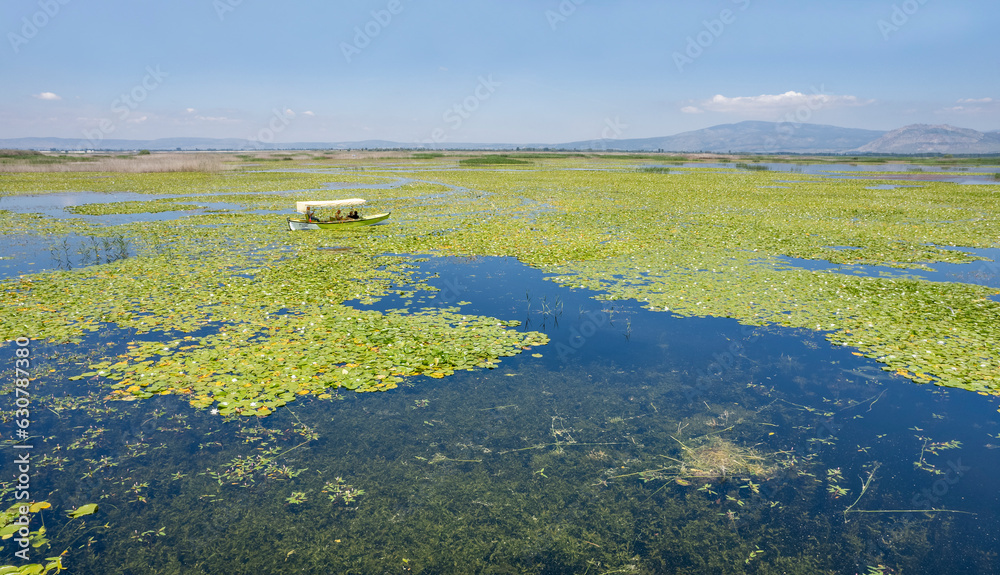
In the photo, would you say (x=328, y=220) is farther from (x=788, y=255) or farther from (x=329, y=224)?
(x=788, y=255)

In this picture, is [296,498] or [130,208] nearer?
[296,498]

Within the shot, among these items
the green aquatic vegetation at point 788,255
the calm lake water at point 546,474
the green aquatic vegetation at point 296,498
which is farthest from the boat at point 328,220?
the green aquatic vegetation at point 296,498

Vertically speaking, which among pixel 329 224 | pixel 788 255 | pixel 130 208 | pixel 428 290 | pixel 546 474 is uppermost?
pixel 130 208

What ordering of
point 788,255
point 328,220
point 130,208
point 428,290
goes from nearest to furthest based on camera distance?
point 428,290
point 788,255
point 328,220
point 130,208

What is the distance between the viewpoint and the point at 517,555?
6363 mm

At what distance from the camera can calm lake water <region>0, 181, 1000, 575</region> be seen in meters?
6.34

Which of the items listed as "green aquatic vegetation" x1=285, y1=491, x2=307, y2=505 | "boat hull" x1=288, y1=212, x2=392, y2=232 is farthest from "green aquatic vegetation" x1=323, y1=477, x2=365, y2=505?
"boat hull" x1=288, y1=212, x2=392, y2=232

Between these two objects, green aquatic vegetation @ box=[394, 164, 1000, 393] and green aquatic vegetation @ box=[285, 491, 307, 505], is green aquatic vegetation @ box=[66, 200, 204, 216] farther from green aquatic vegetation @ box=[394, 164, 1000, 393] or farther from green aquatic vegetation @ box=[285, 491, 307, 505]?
green aquatic vegetation @ box=[285, 491, 307, 505]

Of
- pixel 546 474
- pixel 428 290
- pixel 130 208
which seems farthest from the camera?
pixel 130 208

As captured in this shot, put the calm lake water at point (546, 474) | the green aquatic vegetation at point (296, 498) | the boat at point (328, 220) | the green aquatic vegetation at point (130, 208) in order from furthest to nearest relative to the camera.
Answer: the green aquatic vegetation at point (130, 208) < the boat at point (328, 220) < the green aquatic vegetation at point (296, 498) < the calm lake water at point (546, 474)

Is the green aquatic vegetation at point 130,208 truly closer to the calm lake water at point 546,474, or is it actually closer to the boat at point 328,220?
the boat at point 328,220

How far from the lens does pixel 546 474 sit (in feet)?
25.7

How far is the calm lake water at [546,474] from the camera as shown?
634 cm

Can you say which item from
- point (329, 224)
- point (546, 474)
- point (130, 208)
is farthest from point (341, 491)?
point (130, 208)
